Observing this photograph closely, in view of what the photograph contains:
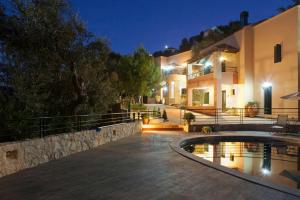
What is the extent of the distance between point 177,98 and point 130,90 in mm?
7521

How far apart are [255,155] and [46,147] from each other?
8093 mm

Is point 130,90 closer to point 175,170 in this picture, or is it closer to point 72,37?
point 72,37

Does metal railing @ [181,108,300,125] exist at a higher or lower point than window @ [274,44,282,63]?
lower

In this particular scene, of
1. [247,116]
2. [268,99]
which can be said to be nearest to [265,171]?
[268,99]

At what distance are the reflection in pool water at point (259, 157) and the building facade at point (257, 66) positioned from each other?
7105 mm

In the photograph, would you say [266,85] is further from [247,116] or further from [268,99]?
[247,116]

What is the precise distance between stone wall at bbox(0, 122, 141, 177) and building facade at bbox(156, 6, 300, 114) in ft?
43.0

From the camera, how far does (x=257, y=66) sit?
917 inches

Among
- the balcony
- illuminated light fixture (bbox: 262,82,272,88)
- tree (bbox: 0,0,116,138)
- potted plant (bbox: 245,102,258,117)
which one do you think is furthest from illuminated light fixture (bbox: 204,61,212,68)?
tree (bbox: 0,0,116,138)

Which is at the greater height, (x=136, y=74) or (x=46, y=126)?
(x=136, y=74)

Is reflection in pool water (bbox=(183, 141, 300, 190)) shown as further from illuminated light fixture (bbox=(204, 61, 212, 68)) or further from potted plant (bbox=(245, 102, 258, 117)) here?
illuminated light fixture (bbox=(204, 61, 212, 68))


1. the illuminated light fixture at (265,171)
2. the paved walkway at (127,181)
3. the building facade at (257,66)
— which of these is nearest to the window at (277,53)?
the building facade at (257,66)

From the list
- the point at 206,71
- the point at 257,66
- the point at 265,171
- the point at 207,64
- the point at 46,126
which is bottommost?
the point at 265,171

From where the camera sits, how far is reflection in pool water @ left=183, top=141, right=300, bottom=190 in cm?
827
